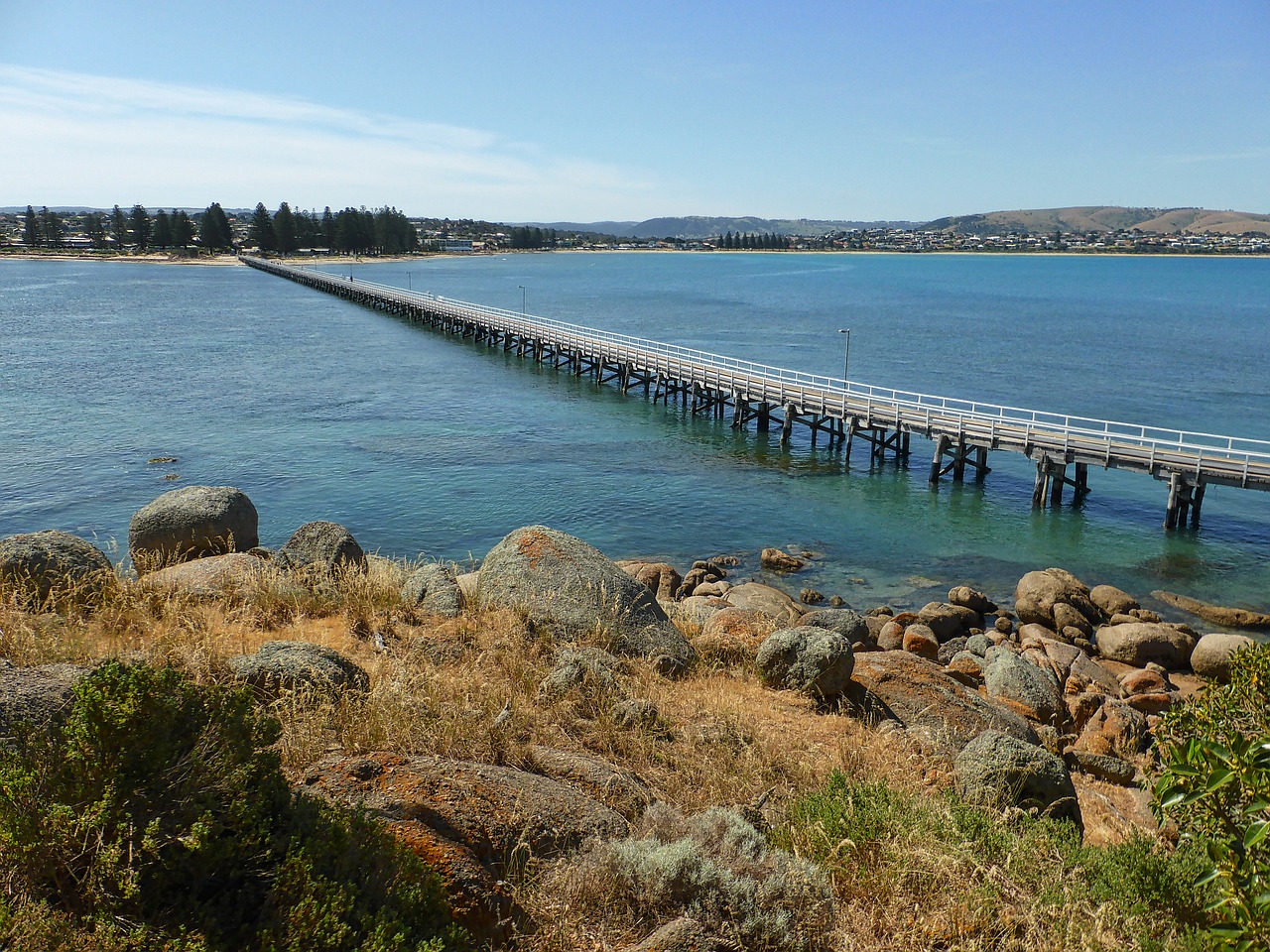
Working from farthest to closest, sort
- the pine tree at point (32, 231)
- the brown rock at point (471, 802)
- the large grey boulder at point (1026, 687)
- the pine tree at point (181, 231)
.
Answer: the pine tree at point (181, 231)
the pine tree at point (32, 231)
the large grey boulder at point (1026, 687)
the brown rock at point (471, 802)

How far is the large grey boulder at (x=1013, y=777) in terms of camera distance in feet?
24.4

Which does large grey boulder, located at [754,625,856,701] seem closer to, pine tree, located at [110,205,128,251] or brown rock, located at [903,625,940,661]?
brown rock, located at [903,625,940,661]

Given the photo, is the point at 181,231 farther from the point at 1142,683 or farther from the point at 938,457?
the point at 1142,683

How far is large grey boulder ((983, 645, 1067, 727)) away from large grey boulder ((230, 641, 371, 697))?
10.6m

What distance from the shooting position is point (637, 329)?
80375mm

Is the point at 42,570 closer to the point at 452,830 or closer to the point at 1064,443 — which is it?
the point at 452,830

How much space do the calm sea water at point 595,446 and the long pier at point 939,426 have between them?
114 centimetres

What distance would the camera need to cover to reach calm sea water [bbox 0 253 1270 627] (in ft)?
82.8

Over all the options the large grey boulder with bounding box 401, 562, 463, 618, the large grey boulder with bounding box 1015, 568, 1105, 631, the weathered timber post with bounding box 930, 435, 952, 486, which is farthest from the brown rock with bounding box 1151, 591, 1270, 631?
the large grey boulder with bounding box 401, 562, 463, 618

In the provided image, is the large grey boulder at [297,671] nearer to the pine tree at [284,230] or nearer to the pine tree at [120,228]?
the pine tree at [284,230]

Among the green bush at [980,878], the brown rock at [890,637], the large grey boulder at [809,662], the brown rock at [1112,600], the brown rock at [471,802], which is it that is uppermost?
the brown rock at [471,802]

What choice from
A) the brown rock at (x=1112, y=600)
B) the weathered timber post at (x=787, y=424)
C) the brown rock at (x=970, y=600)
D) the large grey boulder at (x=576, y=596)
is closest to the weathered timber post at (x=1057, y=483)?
the brown rock at (x=1112, y=600)

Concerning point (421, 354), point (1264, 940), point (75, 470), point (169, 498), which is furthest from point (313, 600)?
point (421, 354)

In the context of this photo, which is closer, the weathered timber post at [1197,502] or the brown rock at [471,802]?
the brown rock at [471,802]
